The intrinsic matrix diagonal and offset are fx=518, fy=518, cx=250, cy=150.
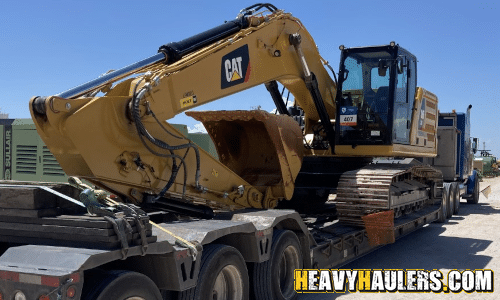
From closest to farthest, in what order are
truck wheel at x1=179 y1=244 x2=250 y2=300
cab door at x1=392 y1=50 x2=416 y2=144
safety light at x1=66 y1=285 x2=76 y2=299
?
safety light at x1=66 y1=285 x2=76 y2=299, truck wheel at x1=179 y1=244 x2=250 y2=300, cab door at x1=392 y1=50 x2=416 y2=144

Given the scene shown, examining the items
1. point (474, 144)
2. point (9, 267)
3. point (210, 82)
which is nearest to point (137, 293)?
point (9, 267)

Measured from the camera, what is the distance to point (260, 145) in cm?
811

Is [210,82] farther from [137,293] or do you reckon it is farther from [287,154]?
[137,293]

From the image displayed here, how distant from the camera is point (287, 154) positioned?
743 centimetres

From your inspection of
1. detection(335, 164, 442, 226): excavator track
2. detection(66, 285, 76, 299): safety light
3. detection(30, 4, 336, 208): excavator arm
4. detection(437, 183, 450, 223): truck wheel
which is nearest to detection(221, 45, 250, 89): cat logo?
detection(30, 4, 336, 208): excavator arm

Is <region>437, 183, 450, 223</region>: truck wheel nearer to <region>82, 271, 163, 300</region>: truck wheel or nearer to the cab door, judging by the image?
the cab door

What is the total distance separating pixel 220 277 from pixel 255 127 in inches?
136

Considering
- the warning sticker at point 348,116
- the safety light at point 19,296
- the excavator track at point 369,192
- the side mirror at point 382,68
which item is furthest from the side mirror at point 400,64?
the safety light at point 19,296

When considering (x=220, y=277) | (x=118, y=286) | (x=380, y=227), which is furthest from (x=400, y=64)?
(x=118, y=286)

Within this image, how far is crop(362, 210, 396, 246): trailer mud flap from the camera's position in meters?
7.82

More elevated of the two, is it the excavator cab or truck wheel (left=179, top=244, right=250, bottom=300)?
the excavator cab

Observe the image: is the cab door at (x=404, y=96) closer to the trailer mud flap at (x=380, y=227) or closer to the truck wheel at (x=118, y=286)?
the trailer mud flap at (x=380, y=227)

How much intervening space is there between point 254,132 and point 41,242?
4534 millimetres

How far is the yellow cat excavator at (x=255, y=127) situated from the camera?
5.07 meters
